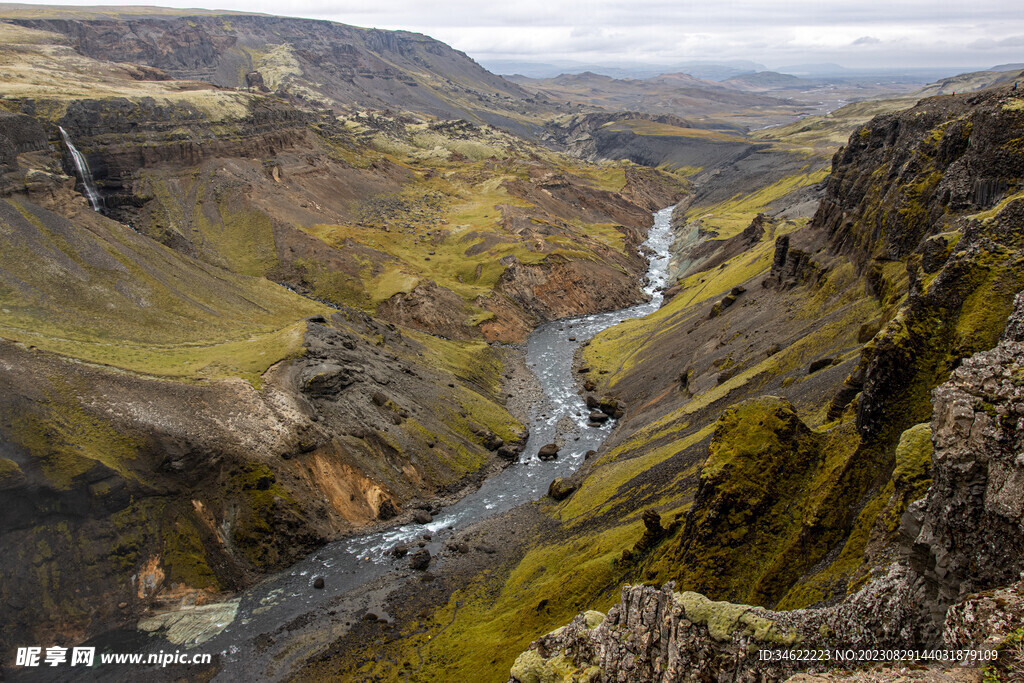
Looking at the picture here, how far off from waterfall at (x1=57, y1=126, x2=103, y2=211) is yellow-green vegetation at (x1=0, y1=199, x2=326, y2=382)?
1440 inches

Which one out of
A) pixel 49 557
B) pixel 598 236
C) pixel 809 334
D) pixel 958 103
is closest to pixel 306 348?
pixel 49 557

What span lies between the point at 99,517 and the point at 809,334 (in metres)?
63.0

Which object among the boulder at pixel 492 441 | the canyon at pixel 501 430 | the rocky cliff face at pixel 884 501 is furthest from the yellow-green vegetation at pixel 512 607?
the boulder at pixel 492 441

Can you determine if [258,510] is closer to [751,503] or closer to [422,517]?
[422,517]

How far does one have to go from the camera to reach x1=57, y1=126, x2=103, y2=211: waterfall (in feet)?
333

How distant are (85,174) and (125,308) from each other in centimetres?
5929

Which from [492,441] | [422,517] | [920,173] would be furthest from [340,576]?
[920,173]

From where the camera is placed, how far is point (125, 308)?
205 feet

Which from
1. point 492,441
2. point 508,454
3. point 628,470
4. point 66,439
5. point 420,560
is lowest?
point 420,560

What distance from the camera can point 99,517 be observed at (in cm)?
4525

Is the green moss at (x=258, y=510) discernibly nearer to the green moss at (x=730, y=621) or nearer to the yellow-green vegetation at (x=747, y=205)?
the green moss at (x=730, y=621)

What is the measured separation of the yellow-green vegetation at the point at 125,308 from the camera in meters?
55.1

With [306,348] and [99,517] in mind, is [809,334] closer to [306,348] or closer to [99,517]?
[306,348]

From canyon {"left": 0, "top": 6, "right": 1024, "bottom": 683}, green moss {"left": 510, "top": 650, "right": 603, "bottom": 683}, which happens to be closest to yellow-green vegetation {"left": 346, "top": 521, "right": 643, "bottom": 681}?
canyon {"left": 0, "top": 6, "right": 1024, "bottom": 683}
